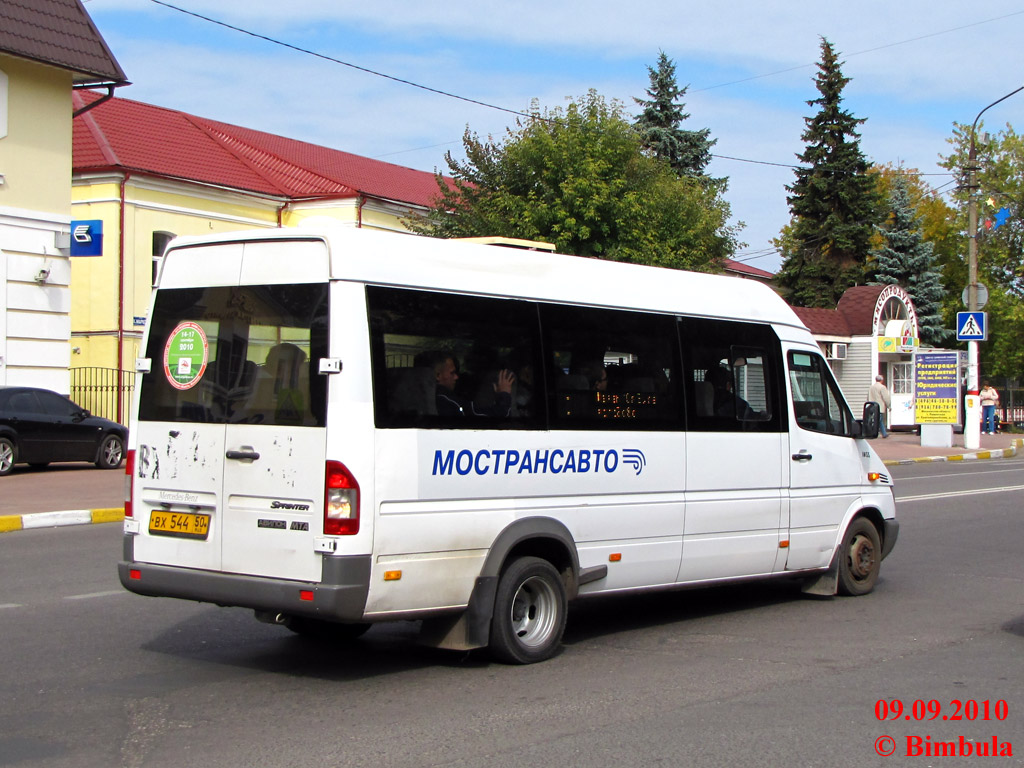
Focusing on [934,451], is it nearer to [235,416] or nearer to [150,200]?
[150,200]

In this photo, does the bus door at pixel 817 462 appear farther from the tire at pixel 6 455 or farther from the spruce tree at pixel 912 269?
the spruce tree at pixel 912 269

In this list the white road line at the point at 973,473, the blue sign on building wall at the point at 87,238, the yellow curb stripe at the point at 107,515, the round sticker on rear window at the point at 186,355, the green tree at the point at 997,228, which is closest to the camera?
the round sticker on rear window at the point at 186,355

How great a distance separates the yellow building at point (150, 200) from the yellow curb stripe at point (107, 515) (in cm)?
1265

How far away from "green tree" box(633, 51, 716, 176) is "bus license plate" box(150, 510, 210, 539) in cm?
4098

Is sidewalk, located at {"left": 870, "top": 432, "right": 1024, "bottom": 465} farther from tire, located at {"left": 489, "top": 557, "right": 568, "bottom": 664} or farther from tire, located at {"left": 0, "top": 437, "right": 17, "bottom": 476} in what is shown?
tire, located at {"left": 489, "top": 557, "right": 568, "bottom": 664}

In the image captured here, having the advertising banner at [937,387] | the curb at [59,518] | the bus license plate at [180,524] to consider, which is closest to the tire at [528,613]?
the bus license plate at [180,524]

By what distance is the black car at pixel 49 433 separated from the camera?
63.1ft

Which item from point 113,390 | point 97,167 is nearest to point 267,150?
point 97,167

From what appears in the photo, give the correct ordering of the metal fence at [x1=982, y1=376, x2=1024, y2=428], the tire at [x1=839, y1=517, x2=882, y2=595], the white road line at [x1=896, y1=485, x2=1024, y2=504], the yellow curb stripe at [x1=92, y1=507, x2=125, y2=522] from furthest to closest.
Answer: the metal fence at [x1=982, y1=376, x2=1024, y2=428], the white road line at [x1=896, y1=485, x2=1024, y2=504], the yellow curb stripe at [x1=92, y1=507, x2=125, y2=522], the tire at [x1=839, y1=517, x2=882, y2=595]

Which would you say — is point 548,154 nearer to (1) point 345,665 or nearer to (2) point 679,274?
(2) point 679,274

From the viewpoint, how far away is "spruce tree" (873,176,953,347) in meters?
51.3

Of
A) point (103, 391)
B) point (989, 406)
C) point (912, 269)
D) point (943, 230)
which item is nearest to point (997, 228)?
point (943, 230)

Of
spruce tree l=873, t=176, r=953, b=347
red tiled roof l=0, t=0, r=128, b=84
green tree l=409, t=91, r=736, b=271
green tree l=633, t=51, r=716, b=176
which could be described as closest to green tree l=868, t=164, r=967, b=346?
spruce tree l=873, t=176, r=953, b=347
